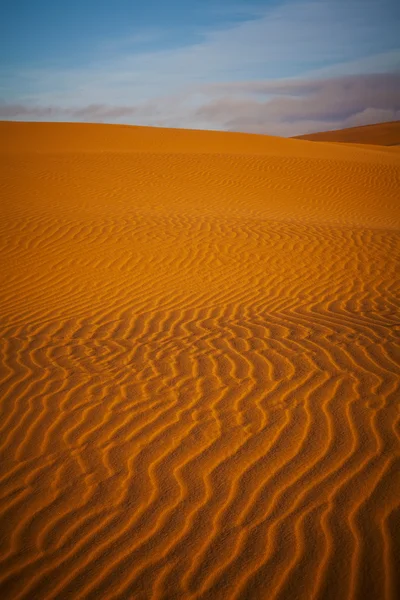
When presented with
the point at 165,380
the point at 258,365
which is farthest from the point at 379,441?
the point at 165,380

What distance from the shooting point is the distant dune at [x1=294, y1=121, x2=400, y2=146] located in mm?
69812

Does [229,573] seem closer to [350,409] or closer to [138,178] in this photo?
[350,409]

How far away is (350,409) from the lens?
12.6 feet

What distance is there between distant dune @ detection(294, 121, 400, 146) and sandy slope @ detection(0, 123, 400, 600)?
224 ft

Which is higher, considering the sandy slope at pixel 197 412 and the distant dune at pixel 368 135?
the distant dune at pixel 368 135

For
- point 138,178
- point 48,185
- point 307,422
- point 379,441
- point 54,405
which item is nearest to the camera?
point 379,441

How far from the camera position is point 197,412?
388 centimetres

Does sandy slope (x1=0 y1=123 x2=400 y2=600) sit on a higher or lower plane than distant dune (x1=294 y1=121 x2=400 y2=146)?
lower

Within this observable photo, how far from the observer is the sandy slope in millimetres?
2492

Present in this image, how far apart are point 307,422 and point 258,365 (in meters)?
1.14

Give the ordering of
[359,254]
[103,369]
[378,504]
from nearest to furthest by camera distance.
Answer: [378,504]
[103,369]
[359,254]

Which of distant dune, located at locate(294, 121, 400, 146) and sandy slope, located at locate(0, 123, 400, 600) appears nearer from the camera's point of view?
sandy slope, located at locate(0, 123, 400, 600)

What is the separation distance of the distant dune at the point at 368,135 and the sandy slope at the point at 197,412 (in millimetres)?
68301

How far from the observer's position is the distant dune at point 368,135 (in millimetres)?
69812
